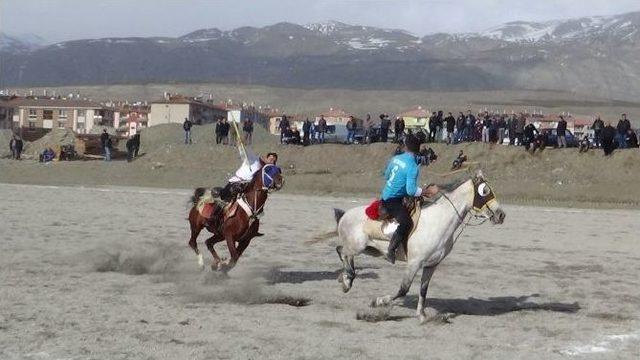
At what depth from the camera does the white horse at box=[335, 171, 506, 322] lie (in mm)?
12531

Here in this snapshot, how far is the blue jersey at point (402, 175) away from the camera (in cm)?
1283

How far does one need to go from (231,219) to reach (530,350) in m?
5.97

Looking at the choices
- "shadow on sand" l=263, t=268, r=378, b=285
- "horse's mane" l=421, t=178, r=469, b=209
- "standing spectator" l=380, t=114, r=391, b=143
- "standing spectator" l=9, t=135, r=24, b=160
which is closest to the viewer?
"horse's mane" l=421, t=178, r=469, b=209

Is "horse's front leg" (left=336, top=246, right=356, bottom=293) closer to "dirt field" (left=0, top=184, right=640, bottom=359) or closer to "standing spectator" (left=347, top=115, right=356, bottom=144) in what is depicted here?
"dirt field" (left=0, top=184, right=640, bottom=359)

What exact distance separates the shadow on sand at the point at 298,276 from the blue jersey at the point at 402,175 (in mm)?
3410

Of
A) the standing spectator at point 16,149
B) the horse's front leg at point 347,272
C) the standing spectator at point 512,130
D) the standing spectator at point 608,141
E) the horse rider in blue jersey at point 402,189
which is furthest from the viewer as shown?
the standing spectator at point 16,149

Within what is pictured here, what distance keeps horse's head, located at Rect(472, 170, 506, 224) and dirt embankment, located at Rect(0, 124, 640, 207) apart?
26347mm

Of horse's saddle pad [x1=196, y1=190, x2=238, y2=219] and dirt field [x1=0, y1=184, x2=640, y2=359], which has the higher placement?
horse's saddle pad [x1=196, y1=190, x2=238, y2=219]

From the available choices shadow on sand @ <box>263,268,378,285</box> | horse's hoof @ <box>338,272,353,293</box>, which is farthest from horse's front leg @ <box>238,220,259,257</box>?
horse's hoof @ <box>338,272,353,293</box>

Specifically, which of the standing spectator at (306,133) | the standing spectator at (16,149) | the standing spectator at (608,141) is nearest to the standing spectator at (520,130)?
the standing spectator at (608,141)

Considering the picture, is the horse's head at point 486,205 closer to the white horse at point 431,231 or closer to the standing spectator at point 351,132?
the white horse at point 431,231

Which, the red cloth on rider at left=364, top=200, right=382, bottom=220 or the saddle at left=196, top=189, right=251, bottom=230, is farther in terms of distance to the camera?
the saddle at left=196, top=189, right=251, bottom=230

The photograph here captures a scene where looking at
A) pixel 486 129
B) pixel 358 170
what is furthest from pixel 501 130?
pixel 358 170

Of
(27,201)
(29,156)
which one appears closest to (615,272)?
(27,201)
